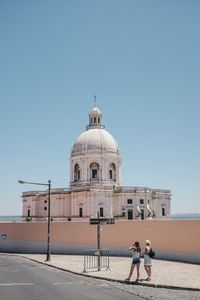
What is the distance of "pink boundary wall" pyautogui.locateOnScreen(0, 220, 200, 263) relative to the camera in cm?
2509

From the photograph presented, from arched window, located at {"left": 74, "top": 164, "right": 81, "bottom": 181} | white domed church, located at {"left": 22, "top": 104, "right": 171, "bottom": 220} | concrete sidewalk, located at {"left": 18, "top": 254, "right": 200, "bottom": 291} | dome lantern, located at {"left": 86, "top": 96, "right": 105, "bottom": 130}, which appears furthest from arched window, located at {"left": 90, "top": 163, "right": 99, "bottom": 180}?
concrete sidewalk, located at {"left": 18, "top": 254, "right": 200, "bottom": 291}

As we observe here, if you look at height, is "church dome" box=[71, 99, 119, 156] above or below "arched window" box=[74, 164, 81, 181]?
above

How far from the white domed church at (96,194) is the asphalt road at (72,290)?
39.7 metres

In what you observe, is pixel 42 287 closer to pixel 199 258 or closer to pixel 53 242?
pixel 199 258

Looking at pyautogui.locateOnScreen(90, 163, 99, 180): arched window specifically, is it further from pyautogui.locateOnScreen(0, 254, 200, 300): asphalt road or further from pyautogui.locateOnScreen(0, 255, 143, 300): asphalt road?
pyautogui.locateOnScreen(0, 254, 200, 300): asphalt road

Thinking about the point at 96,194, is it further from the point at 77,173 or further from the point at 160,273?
the point at 160,273

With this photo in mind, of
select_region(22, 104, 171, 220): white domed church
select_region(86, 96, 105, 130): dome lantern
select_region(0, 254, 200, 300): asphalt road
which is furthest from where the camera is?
select_region(86, 96, 105, 130): dome lantern

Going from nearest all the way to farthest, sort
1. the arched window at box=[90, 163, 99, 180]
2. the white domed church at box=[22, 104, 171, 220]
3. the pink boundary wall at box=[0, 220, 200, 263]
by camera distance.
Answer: the pink boundary wall at box=[0, 220, 200, 263] → the white domed church at box=[22, 104, 171, 220] → the arched window at box=[90, 163, 99, 180]

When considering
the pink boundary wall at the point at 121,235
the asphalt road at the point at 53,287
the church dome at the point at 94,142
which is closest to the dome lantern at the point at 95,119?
the church dome at the point at 94,142

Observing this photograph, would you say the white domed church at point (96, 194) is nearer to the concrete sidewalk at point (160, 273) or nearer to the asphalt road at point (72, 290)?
the concrete sidewalk at point (160, 273)

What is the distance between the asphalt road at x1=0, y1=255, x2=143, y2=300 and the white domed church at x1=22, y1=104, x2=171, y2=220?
126 feet

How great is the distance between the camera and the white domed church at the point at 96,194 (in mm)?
59875

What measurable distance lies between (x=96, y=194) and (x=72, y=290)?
1723 inches

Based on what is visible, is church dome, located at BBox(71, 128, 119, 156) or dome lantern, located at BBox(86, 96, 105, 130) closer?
church dome, located at BBox(71, 128, 119, 156)
